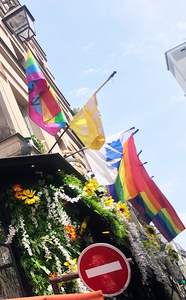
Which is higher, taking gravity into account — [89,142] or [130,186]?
[89,142]

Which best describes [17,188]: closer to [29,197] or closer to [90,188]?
[29,197]

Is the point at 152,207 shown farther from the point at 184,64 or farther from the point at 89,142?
the point at 184,64

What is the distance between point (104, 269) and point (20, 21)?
11193 mm

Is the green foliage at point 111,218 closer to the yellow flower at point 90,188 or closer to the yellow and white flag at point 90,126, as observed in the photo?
the yellow flower at point 90,188

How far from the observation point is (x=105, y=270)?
4160 millimetres

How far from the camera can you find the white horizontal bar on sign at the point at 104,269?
13.6 ft

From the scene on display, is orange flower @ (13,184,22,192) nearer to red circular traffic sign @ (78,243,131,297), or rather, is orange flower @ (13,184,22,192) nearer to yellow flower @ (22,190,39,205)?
yellow flower @ (22,190,39,205)

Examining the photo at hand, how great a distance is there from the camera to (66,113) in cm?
2155

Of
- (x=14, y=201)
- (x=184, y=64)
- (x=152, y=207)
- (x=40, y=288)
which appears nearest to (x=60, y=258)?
(x=40, y=288)

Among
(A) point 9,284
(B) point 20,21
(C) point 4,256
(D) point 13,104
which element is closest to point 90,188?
(C) point 4,256

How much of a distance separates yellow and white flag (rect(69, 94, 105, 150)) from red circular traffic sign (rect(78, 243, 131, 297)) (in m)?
4.32

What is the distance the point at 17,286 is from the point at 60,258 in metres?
0.99

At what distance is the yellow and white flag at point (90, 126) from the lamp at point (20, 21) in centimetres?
586

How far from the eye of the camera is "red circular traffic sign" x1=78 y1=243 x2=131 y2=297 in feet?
13.4
